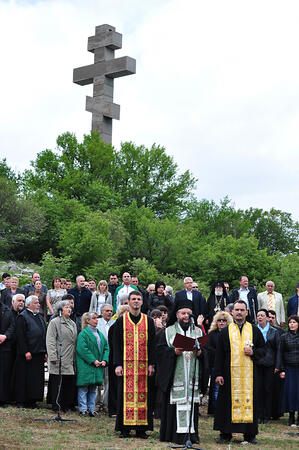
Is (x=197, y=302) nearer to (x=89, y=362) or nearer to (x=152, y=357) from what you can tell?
(x=89, y=362)

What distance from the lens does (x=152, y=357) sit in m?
10.2

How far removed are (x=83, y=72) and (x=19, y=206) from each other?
7813mm

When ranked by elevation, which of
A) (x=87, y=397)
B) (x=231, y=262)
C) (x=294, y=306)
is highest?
(x=231, y=262)

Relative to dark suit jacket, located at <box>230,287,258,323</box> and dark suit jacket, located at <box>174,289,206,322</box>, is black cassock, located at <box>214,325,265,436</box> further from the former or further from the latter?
dark suit jacket, located at <box>230,287,258,323</box>

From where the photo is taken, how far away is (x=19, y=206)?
35.3m

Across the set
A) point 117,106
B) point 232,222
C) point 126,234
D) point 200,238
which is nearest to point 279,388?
point 126,234

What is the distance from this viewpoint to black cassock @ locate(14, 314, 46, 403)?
1193 centimetres

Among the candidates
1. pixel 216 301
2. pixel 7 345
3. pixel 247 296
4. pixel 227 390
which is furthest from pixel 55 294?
pixel 227 390

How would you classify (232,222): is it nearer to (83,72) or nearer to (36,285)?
(83,72)

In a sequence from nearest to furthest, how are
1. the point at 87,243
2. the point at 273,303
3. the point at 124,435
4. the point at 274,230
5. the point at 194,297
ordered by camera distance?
1. the point at 124,435
2. the point at 194,297
3. the point at 273,303
4. the point at 87,243
5. the point at 274,230

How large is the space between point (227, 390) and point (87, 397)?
297cm

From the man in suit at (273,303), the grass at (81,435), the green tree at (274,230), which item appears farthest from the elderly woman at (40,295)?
the green tree at (274,230)

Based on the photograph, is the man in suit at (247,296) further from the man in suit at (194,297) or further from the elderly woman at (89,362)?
the elderly woman at (89,362)

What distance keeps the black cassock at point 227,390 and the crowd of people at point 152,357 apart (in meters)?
0.01
